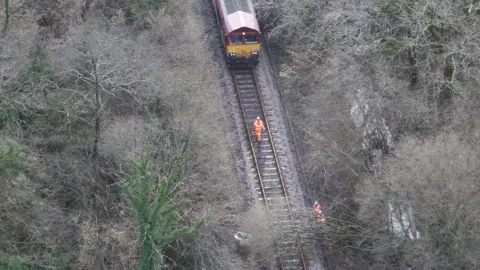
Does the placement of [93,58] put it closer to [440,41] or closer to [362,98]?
[362,98]

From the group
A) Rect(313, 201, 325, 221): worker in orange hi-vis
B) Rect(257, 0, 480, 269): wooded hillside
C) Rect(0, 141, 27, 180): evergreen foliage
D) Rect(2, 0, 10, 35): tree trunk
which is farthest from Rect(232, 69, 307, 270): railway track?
Rect(2, 0, 10, 35): tree trunk

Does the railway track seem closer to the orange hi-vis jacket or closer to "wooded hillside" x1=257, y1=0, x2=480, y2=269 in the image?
the orange hi-vis jacket

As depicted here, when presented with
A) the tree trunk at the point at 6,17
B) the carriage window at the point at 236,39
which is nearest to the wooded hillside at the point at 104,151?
the tree trunk at the point at 6,17

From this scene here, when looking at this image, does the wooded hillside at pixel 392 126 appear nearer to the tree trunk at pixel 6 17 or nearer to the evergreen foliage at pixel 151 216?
the evergreen foliage at pixel 151 216

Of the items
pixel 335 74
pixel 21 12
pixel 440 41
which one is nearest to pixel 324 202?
pixel 335 74

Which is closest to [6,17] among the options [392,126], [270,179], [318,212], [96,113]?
[96,113]

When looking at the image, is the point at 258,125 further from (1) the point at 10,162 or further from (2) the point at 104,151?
(1) the point at 10,162
